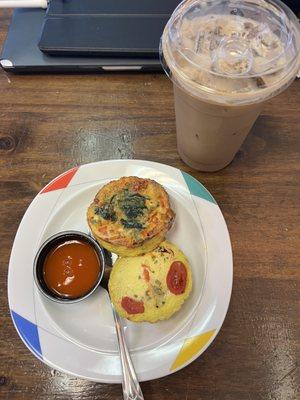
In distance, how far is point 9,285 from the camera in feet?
2.99

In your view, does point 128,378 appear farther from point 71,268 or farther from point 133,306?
point 71,268

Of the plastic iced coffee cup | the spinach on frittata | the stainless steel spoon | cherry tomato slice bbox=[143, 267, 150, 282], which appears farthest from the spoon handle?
the plastic iced coffee cup

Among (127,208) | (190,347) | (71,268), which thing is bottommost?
(190,347)

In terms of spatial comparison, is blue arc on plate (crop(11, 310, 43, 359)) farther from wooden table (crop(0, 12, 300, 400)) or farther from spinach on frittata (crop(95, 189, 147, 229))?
spinach on frittata (crop(95, 189, 147, 229))

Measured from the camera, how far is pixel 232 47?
86cm

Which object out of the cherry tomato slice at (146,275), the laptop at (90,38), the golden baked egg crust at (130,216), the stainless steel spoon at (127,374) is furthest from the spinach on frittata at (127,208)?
the laptop at (90,38)

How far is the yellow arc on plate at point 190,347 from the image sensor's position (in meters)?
0.83

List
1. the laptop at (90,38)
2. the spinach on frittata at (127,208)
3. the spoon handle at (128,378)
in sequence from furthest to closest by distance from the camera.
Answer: the laptop at (90,38) < the spinach on frittata at (127,208) < the spoon handle at (128,378)

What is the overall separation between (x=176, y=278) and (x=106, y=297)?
214mm

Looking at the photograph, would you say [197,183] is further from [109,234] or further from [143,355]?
[143,355]

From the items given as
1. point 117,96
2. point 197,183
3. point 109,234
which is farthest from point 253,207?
point 117,96

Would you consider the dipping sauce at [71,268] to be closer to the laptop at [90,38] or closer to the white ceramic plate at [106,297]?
the white ceramic plate at [106,297]

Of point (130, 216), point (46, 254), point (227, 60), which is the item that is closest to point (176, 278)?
point (130, 216)

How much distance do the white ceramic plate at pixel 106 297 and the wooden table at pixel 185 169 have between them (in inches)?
3.4
